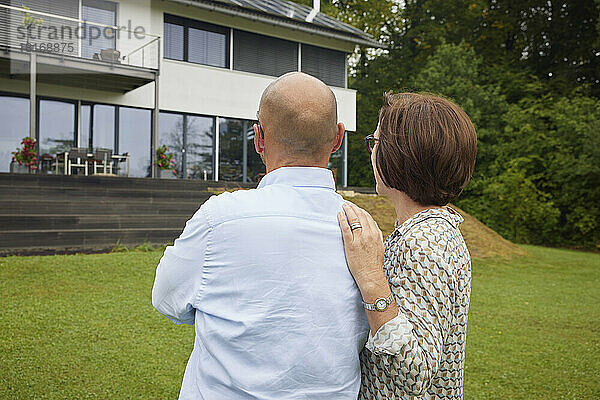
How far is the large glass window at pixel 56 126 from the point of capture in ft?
49.5

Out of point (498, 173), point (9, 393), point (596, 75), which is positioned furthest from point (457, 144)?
point (596, 75)

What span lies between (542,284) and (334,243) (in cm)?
1012

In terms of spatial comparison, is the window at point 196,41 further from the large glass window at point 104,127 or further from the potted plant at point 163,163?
the potted plant at point 163,163

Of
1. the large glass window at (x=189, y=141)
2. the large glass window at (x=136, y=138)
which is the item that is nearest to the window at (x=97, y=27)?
the large glass window at (x=136, y=138)

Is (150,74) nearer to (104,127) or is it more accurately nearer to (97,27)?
(97,27)

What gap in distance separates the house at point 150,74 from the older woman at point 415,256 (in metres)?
13.4

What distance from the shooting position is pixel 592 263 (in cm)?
1430

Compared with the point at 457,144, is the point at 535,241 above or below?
below

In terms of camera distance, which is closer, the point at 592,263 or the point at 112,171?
the point at 592,263

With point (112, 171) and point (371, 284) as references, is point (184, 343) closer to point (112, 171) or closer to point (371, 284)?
point (371, 284)

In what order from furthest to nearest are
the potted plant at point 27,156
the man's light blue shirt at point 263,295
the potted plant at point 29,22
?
the potted plant at point 29,22 → the potted plant at point 27,156 → the man's light blue shirt at point 263,295

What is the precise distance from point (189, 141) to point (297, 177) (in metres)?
15.9

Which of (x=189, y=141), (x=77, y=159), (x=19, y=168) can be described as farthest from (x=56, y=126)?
(x=189, y=141)

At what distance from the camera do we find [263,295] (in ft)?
4.84
